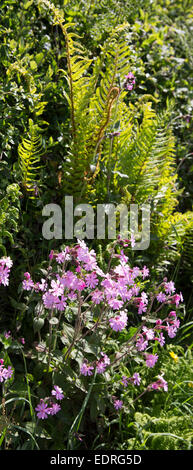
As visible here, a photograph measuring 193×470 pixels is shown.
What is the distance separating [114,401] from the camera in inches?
85.5

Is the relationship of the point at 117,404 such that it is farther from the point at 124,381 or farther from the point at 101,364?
the point at 101,364

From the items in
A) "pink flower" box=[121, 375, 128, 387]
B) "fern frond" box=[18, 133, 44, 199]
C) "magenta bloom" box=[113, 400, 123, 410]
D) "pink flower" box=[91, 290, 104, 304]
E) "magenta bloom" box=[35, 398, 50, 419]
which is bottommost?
"magenta bloom" box=[113, 400, 123, 410]

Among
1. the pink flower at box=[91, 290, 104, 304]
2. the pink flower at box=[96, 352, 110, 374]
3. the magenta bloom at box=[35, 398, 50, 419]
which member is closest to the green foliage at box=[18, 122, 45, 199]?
the pink flower at box=[91, 290, 104, 304]

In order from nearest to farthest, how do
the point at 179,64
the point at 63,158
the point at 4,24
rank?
the point at 4,24 → the point at 63,158 → the point at 179,64

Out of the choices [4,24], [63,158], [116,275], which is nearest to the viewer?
[116,275]

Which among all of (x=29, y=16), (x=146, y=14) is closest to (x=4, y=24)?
(x=29, y=16)

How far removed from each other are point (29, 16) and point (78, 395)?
2.21 meters

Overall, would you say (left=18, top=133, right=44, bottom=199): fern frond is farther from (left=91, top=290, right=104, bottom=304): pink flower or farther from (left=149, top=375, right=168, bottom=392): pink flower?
(left=149, top=375, right=168, bottom=392): pink flower

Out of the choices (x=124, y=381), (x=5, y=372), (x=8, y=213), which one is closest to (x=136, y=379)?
(x=124, y=381)

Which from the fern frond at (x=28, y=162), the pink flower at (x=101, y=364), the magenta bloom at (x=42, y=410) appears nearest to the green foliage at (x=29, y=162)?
the fern frond at (x=28, y=162)

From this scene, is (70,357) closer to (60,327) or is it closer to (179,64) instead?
(60,327)

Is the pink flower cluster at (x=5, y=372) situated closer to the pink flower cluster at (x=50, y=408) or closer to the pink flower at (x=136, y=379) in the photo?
the pink flower cluster at (x=50, y=408)
